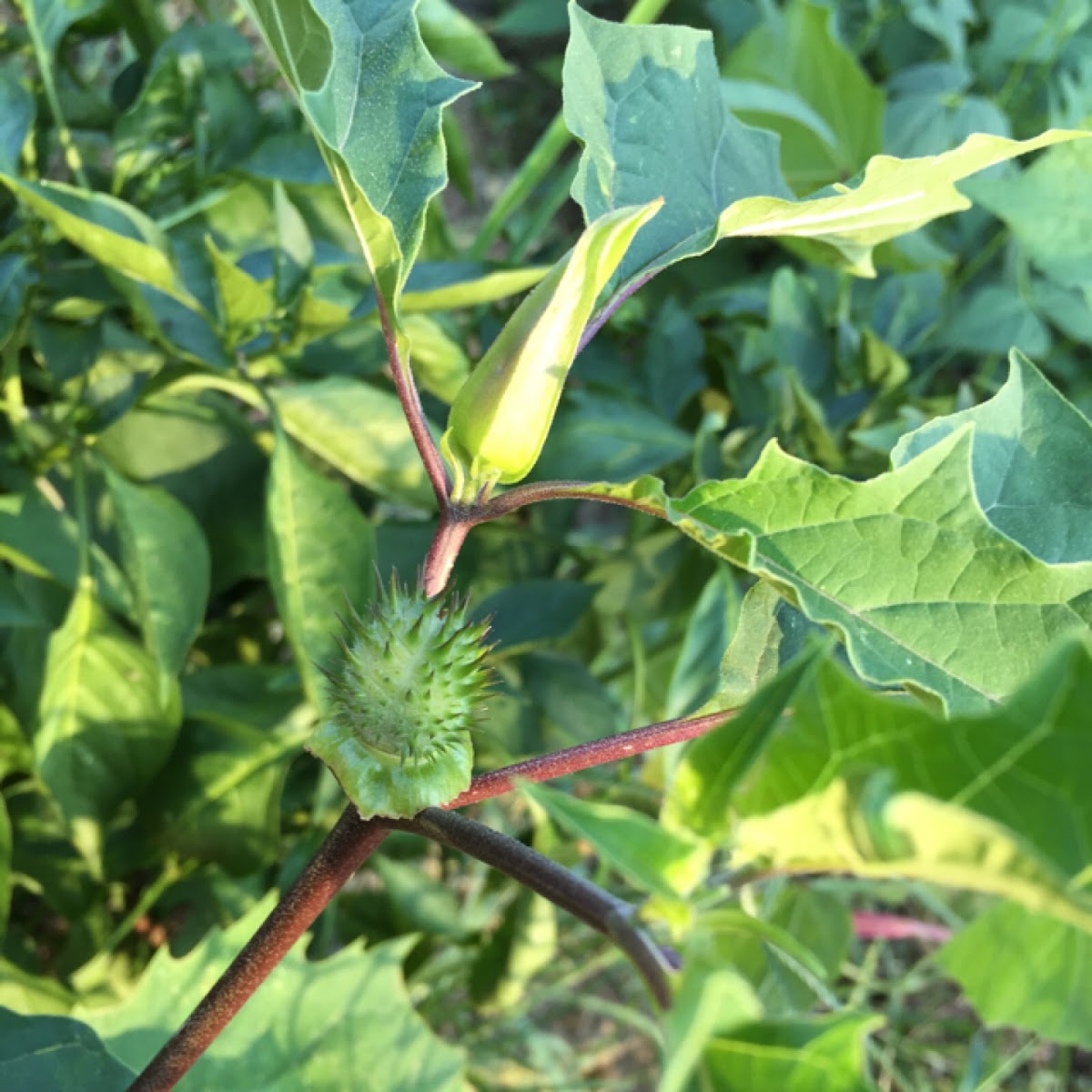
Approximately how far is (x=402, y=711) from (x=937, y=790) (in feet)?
0.60

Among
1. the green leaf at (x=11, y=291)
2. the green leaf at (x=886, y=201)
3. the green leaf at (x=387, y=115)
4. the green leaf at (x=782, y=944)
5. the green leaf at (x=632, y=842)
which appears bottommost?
the green leaf at (x=782, y=944)

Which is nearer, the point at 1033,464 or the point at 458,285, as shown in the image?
the point at 1033,464

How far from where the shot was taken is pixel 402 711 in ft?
1.18

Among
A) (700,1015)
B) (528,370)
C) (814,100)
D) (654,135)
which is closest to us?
(700,1015)

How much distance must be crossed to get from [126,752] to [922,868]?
0.59m

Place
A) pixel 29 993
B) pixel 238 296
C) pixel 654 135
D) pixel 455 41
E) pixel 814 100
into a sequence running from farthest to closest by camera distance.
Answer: pixel 814 100
pixel 455 41
pixel 29 993
pixel 238 296
pixel 654 135

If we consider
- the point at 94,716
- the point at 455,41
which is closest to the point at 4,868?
the point at 94,716

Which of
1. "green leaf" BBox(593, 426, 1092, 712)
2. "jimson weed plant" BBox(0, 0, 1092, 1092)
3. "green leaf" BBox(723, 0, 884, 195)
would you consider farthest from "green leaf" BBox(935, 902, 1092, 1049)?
"green leaf" BBox(723, 0, 884, 195)

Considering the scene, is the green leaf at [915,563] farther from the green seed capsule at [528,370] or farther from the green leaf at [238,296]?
the green leaf at [238,296]

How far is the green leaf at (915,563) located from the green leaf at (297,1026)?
Answer: 40cm

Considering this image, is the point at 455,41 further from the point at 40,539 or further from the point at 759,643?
the point at 759,643

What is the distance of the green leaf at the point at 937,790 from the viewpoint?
0.20m

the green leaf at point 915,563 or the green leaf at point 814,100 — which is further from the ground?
the green leaf at point 915,563

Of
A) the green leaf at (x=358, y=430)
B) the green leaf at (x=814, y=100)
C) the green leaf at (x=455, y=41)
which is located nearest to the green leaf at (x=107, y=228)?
the green leaf at (x=358, y=430)
